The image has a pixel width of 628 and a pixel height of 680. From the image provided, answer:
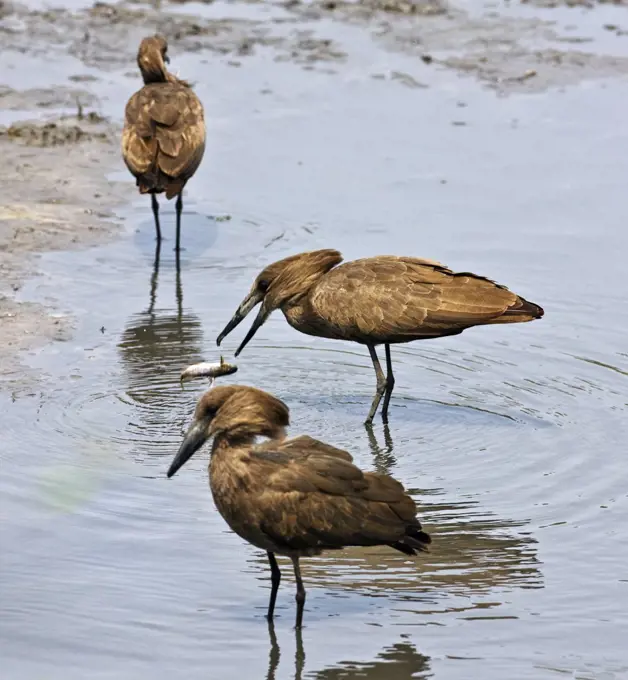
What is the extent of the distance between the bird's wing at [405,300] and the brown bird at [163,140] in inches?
119

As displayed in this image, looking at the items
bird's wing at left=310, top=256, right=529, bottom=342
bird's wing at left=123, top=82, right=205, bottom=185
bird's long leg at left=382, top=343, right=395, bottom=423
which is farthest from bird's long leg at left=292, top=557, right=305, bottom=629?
bird's wing at left=123, top=82, right=205, bottom=185

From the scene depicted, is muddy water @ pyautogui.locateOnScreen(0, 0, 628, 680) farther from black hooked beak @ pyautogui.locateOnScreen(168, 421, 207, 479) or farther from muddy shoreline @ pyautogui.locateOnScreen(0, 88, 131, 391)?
black hooked beak @ pyautogui.locateOnScreen(168, 421, 207, 479)

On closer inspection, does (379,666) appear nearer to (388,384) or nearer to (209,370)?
(209,370)

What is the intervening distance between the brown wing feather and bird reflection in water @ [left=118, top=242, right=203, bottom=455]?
2.84 feet

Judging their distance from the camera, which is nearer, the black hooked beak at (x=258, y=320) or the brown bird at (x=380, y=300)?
the brown bird at (x=380, y=300)

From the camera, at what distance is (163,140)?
12383 millimetres

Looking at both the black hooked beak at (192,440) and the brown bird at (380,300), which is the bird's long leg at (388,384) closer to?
the brown bird at (380,300)

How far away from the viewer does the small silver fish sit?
8.77 m

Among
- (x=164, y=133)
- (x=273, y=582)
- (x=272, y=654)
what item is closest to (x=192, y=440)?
(x=273, y=582)

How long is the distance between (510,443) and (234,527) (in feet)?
9.37

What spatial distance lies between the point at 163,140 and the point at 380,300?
3.70m

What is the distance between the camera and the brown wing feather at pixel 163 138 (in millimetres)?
12180

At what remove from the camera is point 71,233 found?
12.6 metres

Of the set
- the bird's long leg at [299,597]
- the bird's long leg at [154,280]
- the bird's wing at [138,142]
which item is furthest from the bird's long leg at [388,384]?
the bird's wing at [138,142]
